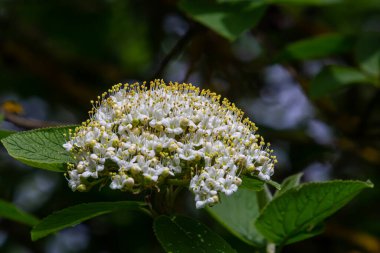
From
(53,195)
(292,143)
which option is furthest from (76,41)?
(292,143)

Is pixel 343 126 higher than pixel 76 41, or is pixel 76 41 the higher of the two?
pixel 76 41

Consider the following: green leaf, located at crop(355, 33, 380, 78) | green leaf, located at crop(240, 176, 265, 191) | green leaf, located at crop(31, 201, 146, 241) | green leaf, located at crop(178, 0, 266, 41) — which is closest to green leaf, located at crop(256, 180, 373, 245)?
green leaf, located at crop(240, 176, 265, 191)

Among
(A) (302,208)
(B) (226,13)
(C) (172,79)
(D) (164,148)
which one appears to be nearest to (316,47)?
(B) (226,13)

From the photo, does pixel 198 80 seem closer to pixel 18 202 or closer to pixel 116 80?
pixel 116 80

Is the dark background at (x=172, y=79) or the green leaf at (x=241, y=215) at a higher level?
the dark background at (x=172, y=79)

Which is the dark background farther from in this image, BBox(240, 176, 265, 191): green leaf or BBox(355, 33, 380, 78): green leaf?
BBox(240, 176, 265, 191): green leaf

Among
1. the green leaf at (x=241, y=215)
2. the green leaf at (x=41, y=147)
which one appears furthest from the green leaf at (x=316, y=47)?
the green leaf at (x=41, y=147)

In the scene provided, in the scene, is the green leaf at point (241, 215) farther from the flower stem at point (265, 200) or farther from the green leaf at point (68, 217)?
the green leaf at point (68, 217)
